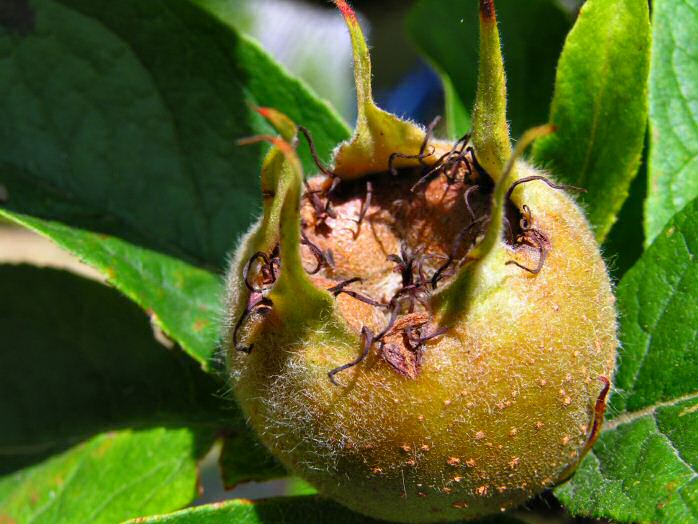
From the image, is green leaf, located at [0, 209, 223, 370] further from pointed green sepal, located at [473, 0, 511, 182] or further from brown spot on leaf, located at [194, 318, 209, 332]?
pointed green sepal, located at [473, 0, 511, 182]

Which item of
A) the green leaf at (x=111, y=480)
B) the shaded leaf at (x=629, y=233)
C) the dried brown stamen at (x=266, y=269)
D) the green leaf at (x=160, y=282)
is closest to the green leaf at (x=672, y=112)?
the shaded leaf at (x=629, y=233)

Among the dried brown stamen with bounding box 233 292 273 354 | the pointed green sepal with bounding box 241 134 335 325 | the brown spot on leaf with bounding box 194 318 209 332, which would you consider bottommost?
the brown spot on leaf with bounding box 194 318 209 332

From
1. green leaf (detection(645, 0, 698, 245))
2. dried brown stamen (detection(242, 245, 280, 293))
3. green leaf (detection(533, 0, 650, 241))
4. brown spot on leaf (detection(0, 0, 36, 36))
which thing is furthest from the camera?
brown spot on leaf (detection(0, 0, 36, 36))

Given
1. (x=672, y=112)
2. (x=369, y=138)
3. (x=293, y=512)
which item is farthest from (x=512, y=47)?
(x=293, y=512)

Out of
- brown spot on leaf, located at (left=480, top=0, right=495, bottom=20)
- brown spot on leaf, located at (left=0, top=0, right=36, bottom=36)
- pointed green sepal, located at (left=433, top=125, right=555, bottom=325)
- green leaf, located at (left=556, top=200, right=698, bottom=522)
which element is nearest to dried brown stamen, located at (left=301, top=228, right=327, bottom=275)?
pointed green sepal, located at (left=433, top=125, right=555, bottom=325)

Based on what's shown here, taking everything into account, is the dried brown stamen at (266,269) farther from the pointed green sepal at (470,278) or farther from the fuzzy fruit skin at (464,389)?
the pointed green sepal at (470,278)
